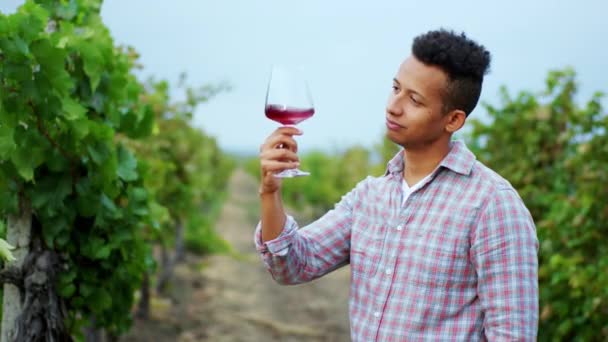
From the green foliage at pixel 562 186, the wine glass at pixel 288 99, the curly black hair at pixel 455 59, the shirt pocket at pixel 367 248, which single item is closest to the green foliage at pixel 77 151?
the wine glass at pixel 288 99

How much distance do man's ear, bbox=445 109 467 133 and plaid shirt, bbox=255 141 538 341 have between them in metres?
0.07

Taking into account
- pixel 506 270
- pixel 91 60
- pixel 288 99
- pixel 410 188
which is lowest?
pixel 506 270

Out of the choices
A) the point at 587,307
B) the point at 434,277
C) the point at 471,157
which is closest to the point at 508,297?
the point at 434,277

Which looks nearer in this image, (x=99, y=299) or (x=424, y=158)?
(x=424, y=158)

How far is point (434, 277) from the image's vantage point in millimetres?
2127

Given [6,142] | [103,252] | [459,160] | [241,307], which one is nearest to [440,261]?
[459,160]

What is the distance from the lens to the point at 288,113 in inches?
83.0

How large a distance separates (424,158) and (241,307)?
8.66m

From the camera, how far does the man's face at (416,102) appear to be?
2168 millimetres

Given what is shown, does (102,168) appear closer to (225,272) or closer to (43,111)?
(43,111)

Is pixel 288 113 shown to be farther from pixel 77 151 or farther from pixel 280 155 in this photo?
pixel 77 151

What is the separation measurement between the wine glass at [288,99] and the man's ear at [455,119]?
402mm

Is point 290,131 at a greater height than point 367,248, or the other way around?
point 290,131

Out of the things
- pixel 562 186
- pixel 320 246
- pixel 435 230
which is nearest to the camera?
pixel 435 230
